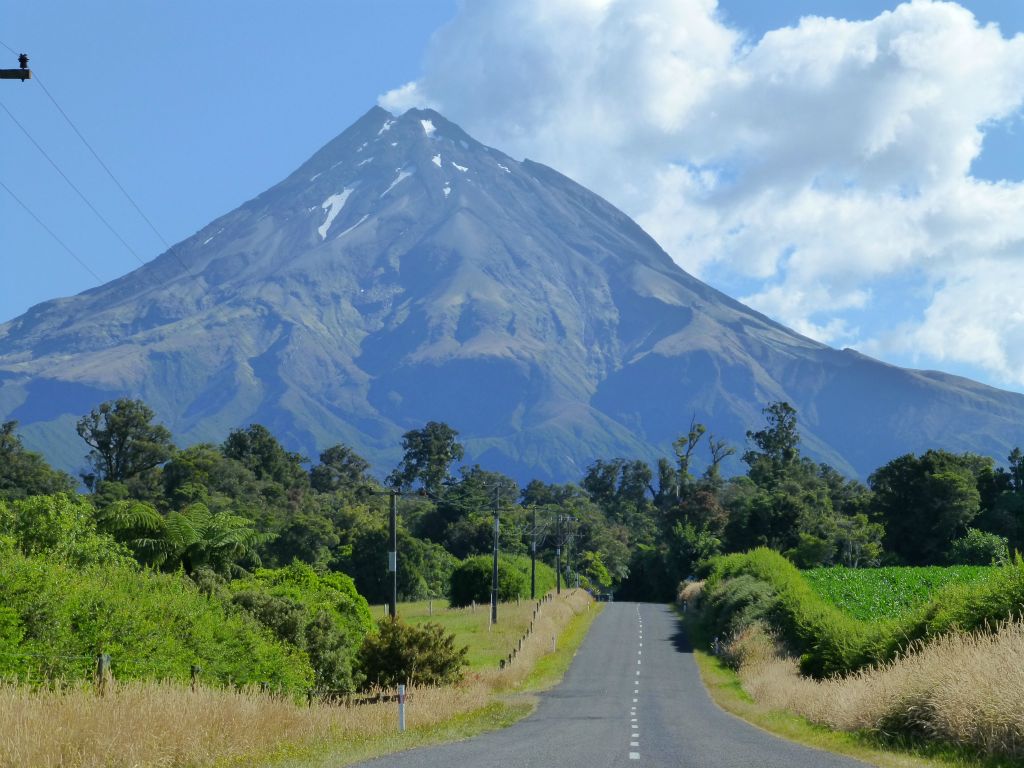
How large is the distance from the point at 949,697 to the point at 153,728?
14.1 metres

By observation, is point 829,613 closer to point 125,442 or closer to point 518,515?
point 518,515

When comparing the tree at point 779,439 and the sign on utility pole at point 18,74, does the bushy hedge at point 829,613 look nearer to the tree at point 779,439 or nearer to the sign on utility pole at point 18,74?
the sign on utility pole at point 18,74

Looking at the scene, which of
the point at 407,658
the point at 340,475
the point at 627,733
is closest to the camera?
the point at 627,733

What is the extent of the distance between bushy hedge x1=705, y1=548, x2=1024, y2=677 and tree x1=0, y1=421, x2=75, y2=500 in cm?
5288

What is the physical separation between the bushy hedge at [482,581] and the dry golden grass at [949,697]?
6053 centimetres

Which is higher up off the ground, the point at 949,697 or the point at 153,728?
the point at 153,728

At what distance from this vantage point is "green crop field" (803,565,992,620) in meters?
55.7

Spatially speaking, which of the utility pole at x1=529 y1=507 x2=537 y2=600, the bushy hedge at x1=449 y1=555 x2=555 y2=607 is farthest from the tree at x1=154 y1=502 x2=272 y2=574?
the bushy hedge at x1=449 y1=555 x2=555 y2=607

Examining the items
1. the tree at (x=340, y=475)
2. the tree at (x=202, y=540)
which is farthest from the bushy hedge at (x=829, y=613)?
the tree at (x=340, y=475)

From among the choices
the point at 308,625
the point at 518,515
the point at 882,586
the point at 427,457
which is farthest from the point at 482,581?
the point at 427,457

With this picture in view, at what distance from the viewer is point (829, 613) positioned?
4994cm

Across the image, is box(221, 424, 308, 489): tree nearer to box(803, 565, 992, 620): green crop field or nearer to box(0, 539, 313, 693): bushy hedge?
box(803, 565, 992, 620): green crop field

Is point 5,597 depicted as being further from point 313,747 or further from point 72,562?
point 72,562

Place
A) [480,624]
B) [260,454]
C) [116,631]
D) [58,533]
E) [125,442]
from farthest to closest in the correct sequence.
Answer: [260,454], [125,442], [480,624], [58,533], [116,631]
